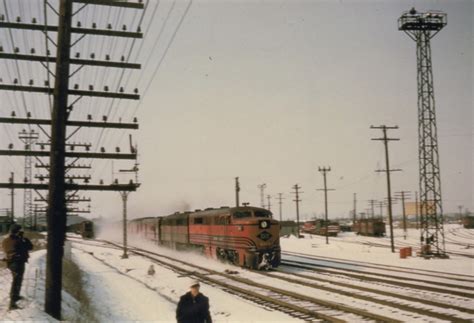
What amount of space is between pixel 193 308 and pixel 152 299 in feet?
31.2

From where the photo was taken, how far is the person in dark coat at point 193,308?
26.1 feet

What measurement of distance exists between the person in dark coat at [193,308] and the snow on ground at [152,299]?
18.4 feet

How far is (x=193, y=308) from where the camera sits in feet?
26.2

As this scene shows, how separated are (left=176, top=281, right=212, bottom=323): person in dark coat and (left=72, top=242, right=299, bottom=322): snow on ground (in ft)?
18.4

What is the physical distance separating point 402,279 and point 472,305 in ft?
21.9

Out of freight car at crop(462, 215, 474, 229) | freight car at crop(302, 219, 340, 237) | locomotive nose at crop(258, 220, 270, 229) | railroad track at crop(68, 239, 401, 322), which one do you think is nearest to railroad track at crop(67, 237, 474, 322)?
railroad track at crop(68, 239, 401, 322)

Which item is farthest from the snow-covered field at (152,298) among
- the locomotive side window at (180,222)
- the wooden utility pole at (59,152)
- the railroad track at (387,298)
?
the locomotive side window at (180,222)

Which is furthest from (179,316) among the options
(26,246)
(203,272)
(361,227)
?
(361,227)

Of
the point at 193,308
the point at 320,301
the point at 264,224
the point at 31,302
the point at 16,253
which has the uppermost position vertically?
the point at 264,224

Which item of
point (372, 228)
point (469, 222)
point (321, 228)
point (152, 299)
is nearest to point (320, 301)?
point (152, 299)

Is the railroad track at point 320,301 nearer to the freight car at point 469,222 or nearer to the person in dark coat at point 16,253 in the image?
the person in dark coat at point 16,253

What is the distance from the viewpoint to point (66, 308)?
46.8 feet

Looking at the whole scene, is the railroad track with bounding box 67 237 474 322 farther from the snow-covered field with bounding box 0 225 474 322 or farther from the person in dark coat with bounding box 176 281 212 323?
the person in dark coat with bounding box 176 281 212 323

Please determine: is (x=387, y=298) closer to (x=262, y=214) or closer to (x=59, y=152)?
(x=262, y=214)
